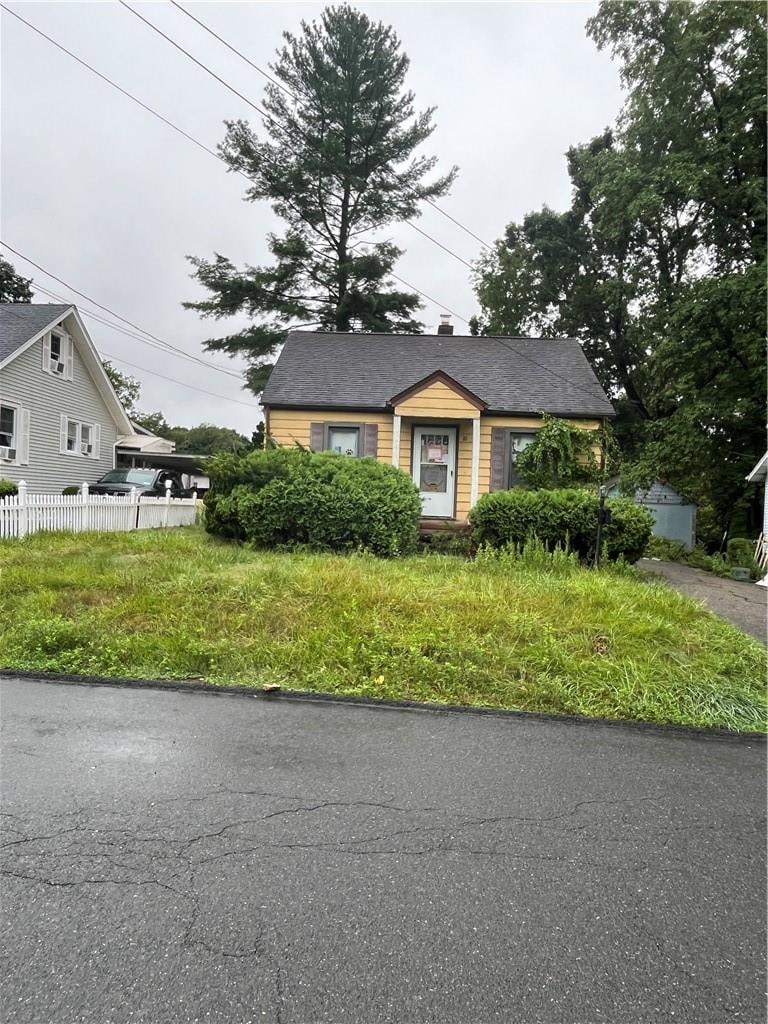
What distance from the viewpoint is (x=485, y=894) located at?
1.92 metres

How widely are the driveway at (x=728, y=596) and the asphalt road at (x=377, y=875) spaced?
10.7 feet

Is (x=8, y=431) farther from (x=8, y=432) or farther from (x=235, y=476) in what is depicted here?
(x=235, y=476)

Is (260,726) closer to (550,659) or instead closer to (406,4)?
(550,659)

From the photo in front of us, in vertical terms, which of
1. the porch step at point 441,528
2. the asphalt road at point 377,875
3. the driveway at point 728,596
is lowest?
the asphalt road at point 377,875

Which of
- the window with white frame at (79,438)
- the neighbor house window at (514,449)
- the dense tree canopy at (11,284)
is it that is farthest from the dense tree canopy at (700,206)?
the dense tree canopy at (11,284)

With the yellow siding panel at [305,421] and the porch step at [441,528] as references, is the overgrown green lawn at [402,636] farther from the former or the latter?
the yellow siding panel at [305,421]

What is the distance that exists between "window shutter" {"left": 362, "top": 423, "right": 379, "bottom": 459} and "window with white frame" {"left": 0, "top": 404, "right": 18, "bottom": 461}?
11802 mm

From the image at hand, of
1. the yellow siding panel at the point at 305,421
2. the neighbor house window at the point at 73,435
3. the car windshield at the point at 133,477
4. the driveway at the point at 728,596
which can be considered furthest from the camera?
the neighbor house window at the point at 73,435

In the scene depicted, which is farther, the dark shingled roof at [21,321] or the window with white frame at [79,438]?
the window with white frame at [79,438]

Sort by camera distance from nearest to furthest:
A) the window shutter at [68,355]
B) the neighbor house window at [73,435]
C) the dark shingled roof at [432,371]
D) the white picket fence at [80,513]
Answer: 1. the white picket fence at [80,513]
2. the dark shingled roof at [432,371]
3. the window shutter at [68,355]
4. the neighbor house window at [73,435]

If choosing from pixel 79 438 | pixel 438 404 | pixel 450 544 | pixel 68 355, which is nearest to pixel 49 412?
pixel 79 438

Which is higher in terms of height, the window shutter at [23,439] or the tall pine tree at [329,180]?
the tall pine tree at [329,180]

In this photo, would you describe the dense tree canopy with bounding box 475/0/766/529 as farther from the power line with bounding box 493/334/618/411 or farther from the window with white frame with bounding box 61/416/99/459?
the window with white frame with bounding box 61/416/99/459

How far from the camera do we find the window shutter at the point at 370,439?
1215 centimetres
